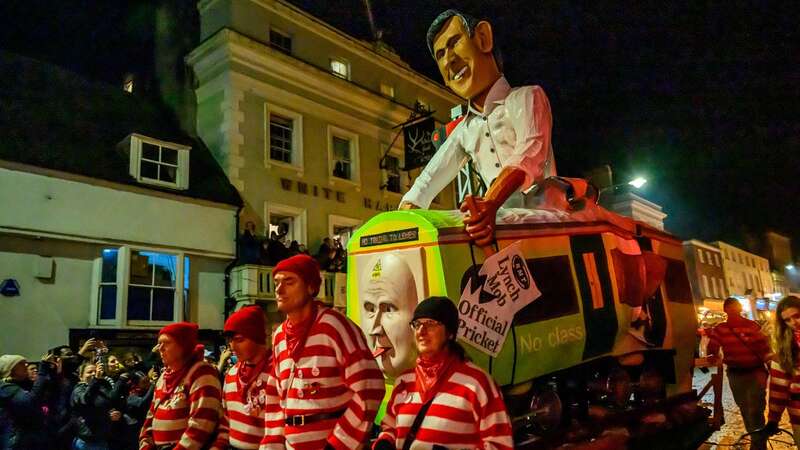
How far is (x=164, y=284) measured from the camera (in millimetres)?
11945

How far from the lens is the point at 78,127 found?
39.5ft

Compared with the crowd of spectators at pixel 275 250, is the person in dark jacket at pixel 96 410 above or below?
below

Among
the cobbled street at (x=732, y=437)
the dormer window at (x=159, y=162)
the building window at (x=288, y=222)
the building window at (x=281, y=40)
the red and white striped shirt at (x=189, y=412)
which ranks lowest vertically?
the cobbled street at (x=732, y=437)

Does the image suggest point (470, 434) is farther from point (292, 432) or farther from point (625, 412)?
point (625, 412)

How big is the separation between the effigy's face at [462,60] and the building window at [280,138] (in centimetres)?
1096

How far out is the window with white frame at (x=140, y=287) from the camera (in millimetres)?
11031

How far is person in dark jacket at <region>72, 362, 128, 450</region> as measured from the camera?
5204 millimetres

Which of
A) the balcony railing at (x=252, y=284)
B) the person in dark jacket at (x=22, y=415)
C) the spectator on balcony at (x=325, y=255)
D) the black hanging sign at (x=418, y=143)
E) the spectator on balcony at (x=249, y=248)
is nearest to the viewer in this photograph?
the person in dark jacket at (x=22, y=415)

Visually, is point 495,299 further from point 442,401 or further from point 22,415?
point 22,415

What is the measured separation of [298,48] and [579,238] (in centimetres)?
A: 1344

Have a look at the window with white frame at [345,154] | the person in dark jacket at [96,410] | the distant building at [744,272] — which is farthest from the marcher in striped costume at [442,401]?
the distant building at [744,272]

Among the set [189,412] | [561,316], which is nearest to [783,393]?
[561,316]

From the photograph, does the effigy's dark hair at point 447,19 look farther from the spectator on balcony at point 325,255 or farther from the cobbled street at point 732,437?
the spectator on balcony at point 325,255

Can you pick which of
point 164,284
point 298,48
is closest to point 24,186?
point 164,284
